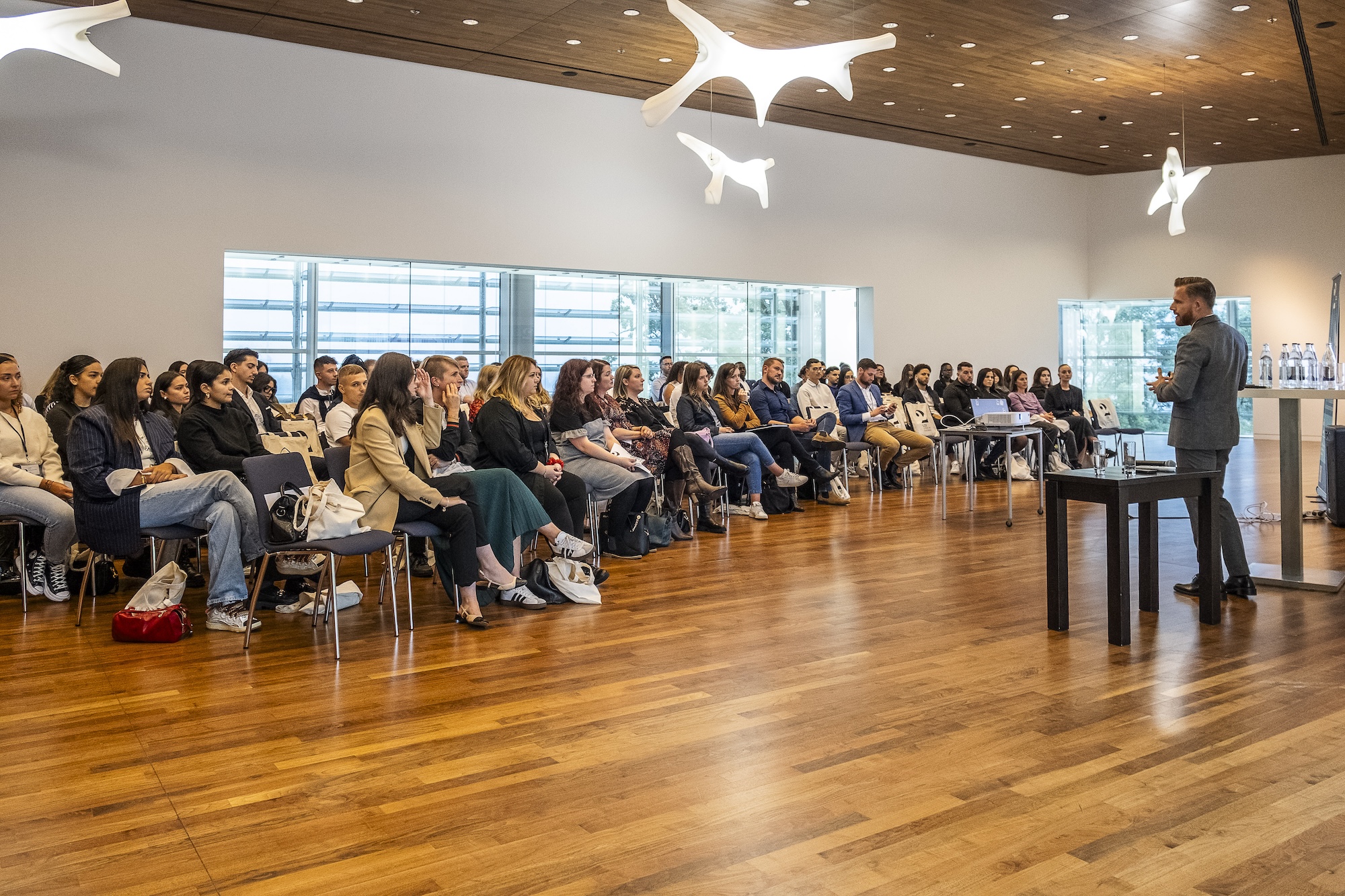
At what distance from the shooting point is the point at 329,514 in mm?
4668

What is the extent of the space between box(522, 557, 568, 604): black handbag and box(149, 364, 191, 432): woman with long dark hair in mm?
2342

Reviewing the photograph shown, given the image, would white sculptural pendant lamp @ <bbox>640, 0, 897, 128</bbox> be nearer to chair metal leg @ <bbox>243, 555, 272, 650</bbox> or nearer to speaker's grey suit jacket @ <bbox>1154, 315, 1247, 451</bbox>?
speaker's grey suit jacket @ <bbox>1154, 315, 1247, 451</bbox>

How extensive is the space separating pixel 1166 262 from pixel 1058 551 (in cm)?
1542

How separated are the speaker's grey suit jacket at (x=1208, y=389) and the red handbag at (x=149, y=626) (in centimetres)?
477

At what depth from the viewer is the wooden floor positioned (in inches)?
98.7

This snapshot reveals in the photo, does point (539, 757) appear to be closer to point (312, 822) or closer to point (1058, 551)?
point (312, 822)

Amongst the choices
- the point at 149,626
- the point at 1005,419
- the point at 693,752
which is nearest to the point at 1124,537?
the point at 693,752

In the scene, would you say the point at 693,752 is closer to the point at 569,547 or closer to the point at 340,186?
the point at 569,547

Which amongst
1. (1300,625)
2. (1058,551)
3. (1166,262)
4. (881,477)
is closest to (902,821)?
(1058,551)

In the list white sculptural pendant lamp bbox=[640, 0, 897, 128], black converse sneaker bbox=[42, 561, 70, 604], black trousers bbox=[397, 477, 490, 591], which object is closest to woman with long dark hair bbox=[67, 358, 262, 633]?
black trousers bbox=[397, 477, 490, 591]

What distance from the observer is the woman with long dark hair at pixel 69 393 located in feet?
20.4

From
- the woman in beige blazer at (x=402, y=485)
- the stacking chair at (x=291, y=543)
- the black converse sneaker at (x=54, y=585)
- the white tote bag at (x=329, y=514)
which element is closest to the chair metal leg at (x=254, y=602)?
the stacking chair at (x=291, y=543)

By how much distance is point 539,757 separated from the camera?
327 cm

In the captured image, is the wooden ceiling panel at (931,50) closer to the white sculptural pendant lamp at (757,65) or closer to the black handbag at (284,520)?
the white sculptural pendant lamp at (757,65)
